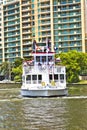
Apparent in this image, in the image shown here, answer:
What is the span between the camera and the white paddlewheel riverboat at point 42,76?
66806 millimetres

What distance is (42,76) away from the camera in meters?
69.2

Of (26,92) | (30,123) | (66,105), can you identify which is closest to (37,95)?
(26,92)

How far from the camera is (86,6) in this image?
192m

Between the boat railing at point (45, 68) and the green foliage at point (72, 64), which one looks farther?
the green foliage at point (72, 64)

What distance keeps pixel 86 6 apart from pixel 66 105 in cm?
14319

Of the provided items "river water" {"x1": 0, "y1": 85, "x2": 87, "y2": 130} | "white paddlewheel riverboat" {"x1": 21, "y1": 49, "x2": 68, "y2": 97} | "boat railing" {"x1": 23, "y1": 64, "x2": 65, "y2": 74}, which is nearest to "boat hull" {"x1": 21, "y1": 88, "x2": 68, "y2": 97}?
"white paddlewheel riverboat" {"x1": 21, "y1": 49, "x2": 68, "y2": 97}

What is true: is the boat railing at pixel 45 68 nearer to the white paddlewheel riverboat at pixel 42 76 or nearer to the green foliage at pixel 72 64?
the white paddlewheel riverboat at pixel 42 76

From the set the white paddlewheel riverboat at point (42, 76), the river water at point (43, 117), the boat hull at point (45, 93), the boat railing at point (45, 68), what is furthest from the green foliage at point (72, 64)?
the river water at point (43, 117)

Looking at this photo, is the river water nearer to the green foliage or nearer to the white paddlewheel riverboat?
the white paddlewheel riverboat

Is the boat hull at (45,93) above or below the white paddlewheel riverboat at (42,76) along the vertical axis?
below

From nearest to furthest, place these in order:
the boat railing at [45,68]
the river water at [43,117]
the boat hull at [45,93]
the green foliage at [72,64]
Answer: the river water at [43,117]
the boat hull at [45,93]
the boat railing at [45,68]
the green foliage at [72,64]

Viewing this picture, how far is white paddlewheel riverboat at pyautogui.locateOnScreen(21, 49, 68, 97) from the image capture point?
66.8 meters

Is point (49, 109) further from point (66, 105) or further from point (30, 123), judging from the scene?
point (30, 123)

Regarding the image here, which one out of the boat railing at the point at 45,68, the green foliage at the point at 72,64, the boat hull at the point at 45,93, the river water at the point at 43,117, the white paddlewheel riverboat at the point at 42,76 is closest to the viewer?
the river water at the point at 43,117
